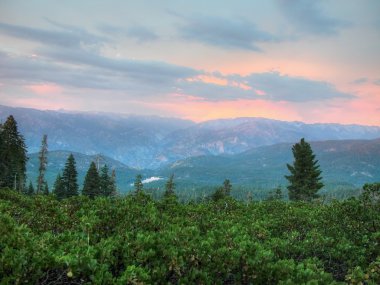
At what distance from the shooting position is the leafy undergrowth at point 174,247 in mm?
6758

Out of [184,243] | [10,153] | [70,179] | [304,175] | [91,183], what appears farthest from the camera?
[91,183]

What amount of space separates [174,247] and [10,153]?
6326 centimetres

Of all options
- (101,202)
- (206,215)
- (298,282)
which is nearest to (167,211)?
(206,215)

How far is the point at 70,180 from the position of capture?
71125mm

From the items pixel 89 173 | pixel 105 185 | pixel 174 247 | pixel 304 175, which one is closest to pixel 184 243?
pixel 174 247

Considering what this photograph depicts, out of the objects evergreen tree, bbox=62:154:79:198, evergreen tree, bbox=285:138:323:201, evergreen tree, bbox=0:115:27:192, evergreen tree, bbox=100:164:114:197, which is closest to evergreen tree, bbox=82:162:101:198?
evergreen tree, bbox=62:154:79:198

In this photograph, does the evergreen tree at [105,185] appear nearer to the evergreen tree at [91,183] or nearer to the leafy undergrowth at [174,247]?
the evergreen tree at [91,183]

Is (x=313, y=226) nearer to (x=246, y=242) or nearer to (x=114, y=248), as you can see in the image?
(x=246, y=242)

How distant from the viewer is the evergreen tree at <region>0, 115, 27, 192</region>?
62719 millimetres

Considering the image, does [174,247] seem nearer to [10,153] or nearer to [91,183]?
[10,153]

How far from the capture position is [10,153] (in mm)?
63781

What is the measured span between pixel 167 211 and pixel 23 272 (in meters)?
8.99

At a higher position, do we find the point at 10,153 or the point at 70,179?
the point at 10,153

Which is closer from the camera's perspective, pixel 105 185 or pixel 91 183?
pixel 91 183
